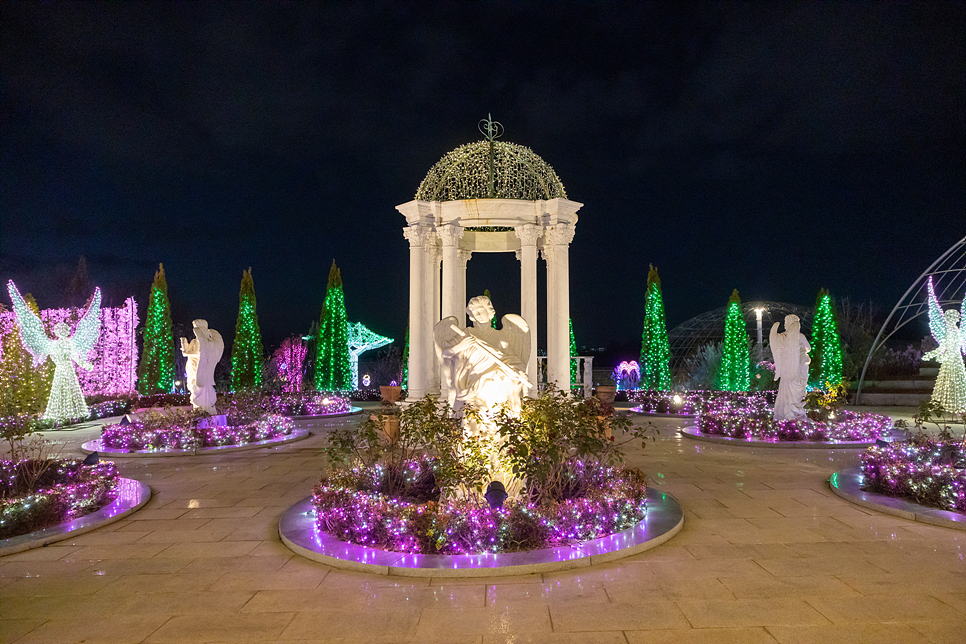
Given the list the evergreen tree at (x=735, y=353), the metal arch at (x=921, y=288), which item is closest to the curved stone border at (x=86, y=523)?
the metal arch at (x=921, y=288)

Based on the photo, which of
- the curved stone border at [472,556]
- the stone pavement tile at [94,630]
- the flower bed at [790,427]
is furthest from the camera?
the flower bed at [790,427]

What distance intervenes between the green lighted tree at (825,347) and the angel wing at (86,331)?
29.9m

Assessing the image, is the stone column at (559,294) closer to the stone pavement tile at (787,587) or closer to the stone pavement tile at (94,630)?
the stone pavement tile at (787,587)

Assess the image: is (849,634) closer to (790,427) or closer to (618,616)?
(618,616)

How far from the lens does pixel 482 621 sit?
4.59 meters

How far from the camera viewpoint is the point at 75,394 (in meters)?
20.1

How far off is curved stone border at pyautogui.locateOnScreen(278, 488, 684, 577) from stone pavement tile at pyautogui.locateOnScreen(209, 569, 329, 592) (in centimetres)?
30

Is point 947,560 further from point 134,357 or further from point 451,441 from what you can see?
point 134,357

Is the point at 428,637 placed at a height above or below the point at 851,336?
below

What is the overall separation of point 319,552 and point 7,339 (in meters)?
19.8

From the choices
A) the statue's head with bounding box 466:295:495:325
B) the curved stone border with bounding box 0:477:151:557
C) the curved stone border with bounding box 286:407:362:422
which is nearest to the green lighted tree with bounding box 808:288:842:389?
the curved stone border with bounding box 286:407:362:422

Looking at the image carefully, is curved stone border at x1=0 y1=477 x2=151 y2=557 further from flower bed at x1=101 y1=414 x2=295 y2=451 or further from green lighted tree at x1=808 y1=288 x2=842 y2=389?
green lighted tree at x1=808 y1=288 x2=842 y2=389

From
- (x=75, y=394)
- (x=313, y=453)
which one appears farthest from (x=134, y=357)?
(x=313, y=453)

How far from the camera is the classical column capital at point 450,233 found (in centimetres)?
1658
